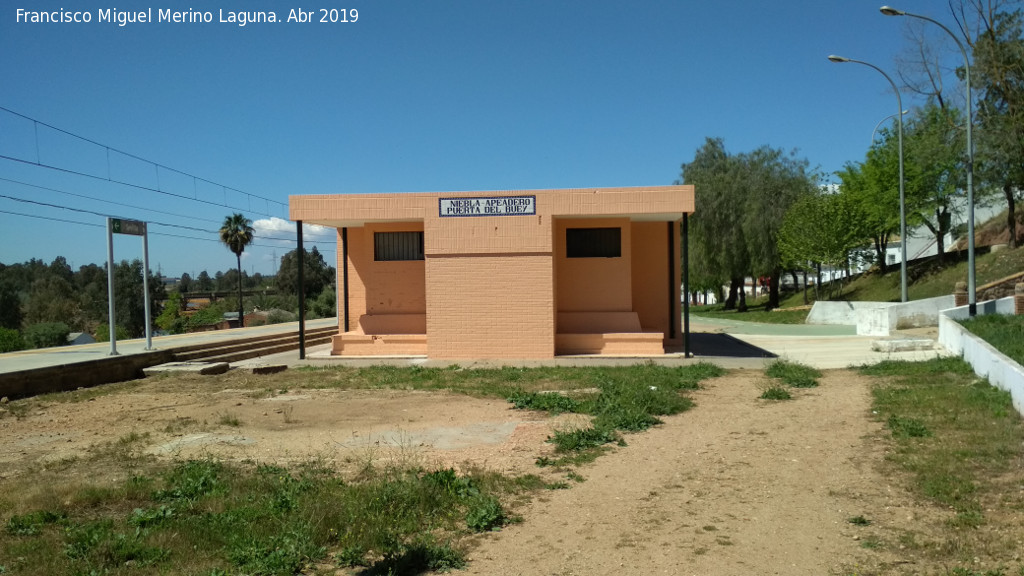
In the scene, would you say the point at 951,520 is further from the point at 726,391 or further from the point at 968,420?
the point at 726,391

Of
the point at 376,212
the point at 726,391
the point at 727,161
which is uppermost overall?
the point at 727,161

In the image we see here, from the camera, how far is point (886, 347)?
63.0 ft

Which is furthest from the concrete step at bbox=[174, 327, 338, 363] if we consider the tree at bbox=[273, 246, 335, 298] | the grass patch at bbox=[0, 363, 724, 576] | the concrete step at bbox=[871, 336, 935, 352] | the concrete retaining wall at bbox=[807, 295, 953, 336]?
the tree at bbox=[273, 246, 335, 298]

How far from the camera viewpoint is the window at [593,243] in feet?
69.1

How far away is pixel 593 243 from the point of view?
21219 mm

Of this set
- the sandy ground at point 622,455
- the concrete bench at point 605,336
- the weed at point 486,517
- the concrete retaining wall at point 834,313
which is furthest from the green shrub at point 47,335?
the concrete retaining wall at point 834,313

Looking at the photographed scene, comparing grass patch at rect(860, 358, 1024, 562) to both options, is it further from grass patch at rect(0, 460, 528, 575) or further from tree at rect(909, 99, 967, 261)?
tree at rect(909, 99, 967, 261)

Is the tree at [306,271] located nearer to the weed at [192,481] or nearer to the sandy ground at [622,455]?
the sandy ground at [622,455]

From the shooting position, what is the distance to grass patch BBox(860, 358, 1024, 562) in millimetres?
5699

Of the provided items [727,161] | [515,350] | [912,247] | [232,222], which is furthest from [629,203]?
[912,247]

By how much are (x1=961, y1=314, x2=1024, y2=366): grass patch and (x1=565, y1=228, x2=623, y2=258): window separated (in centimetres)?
893

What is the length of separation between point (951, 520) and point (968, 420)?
442 cm

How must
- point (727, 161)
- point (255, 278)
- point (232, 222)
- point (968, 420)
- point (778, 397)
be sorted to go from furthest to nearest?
point (255, 278) → point (232, 222) → point (727, 161) → point (778, 397) → point (968, 420)

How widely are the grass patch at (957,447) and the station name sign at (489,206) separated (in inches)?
375
